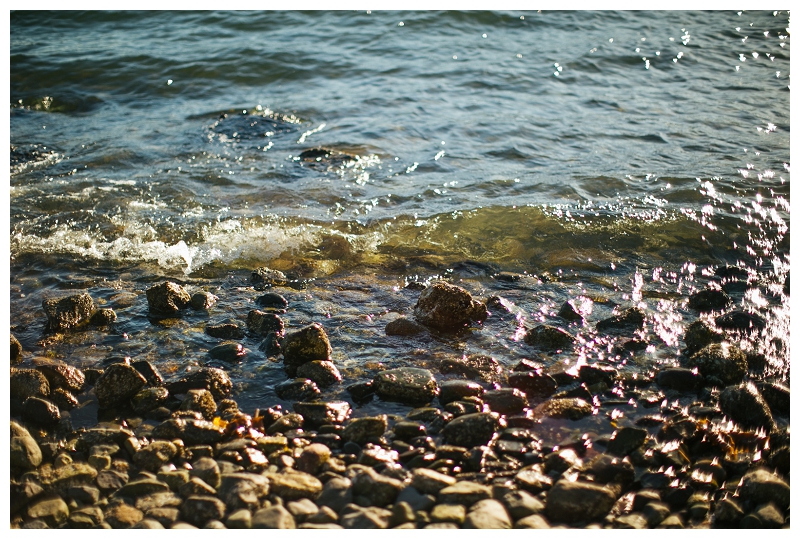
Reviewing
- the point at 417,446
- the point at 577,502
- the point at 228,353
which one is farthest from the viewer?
the point at 228,353

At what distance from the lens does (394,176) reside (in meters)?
8.62

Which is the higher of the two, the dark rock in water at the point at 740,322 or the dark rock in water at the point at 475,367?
the dark rock in water at the point at 740,322

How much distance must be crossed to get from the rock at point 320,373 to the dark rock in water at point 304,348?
0.43ft

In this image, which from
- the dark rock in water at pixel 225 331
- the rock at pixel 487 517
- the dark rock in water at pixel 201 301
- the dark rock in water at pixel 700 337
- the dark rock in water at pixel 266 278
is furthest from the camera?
the dark rock in water at pixel 266 278

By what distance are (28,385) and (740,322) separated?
5.08m

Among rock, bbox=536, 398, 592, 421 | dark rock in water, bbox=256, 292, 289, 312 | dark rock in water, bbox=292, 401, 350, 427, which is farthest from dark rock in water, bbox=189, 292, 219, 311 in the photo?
rock, bbox=536, 398, 592, 421

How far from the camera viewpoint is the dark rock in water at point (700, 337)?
183 inches

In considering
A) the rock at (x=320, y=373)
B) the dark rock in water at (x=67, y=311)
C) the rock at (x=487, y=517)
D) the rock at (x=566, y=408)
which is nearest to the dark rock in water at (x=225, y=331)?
the rock at (x=320, y=373)

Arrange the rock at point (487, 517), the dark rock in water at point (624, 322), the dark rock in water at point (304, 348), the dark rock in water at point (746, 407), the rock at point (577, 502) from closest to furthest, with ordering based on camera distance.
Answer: the rock at point (487, 517), the rock at point (577, 502), the dark rock in water at point (746, 407), the dark rock in water at point (304, 348), the dark rock in water at point (624, 322)

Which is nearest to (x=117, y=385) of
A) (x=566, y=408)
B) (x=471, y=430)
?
(x=471, y=430)

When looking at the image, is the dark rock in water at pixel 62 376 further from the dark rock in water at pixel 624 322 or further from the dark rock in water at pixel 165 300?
the dark rock in water at pixel 624 322

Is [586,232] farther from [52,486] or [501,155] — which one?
[52,486]

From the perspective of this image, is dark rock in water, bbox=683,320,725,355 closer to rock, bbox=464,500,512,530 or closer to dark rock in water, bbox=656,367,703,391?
dark rock in water, bbox=656,367,703,391

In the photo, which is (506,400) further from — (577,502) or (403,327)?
(403,327)
